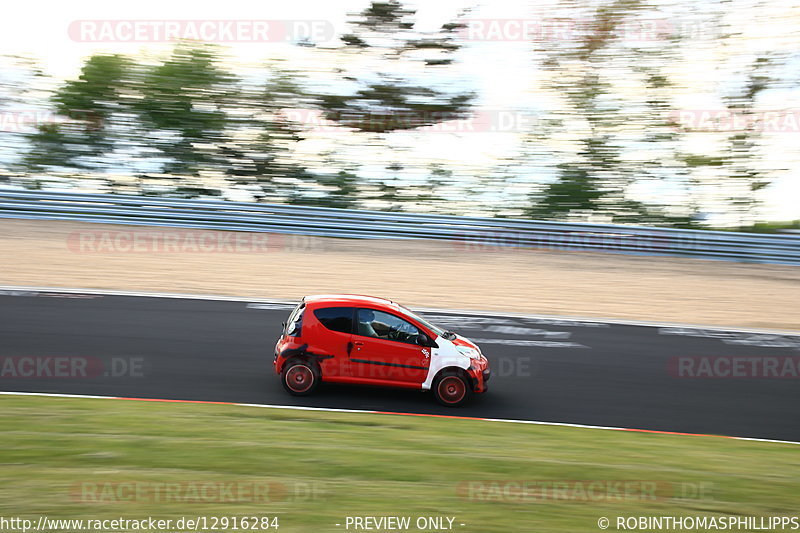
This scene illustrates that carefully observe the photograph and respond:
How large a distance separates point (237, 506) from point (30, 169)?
60.9 ft

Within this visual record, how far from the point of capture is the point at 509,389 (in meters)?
10.0

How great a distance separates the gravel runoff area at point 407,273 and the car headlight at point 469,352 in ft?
16.4

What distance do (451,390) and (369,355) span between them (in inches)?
42.3

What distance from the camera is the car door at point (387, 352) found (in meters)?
9.21

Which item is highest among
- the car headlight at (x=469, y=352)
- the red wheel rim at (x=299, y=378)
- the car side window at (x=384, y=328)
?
the car side window at (x=384, y=328)

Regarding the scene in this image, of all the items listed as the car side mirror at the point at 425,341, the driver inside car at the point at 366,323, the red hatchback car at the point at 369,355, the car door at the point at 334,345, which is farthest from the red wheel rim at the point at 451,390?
the car door at the point at 334,345

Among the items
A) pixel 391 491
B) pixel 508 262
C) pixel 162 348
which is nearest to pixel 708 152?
pixel 508 262

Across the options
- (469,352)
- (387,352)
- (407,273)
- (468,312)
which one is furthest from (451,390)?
(407,273)

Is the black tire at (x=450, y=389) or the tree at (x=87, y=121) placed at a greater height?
the tree at (x=87, y=121)

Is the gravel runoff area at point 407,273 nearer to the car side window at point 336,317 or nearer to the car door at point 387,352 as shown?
the car door at point 387,352

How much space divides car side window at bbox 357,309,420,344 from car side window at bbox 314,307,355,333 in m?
0.12

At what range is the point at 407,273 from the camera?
1681cm

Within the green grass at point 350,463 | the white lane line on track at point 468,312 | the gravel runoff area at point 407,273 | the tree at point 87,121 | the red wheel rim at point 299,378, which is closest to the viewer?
the green grass at point 350,463

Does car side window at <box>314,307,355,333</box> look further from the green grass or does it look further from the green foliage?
the green foliage
